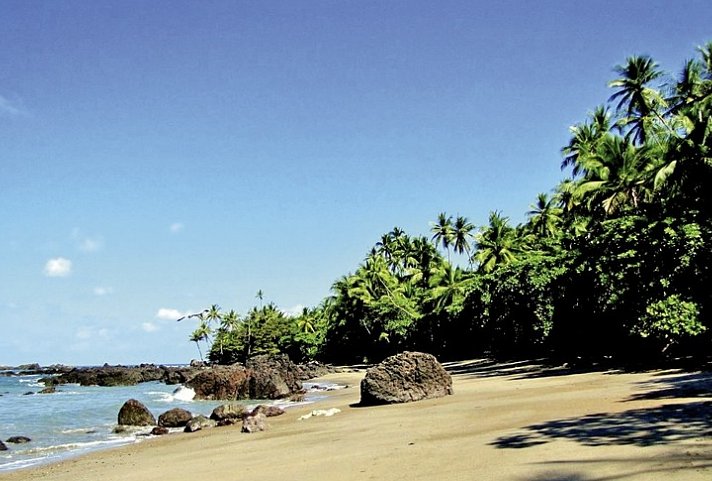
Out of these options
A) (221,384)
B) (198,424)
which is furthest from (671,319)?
(221,384)

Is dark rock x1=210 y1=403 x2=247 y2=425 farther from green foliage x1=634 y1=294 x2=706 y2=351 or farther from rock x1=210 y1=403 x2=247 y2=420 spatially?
green foliage x1=634 y1=294 x2=706 y2=351

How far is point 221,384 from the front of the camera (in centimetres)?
2992

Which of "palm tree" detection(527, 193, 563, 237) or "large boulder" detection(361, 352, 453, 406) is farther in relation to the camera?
"palm tree" detection(527, 193, 563, 237)

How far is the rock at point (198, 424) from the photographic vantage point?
16.6m

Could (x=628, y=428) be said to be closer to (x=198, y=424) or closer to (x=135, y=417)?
(x=198, y=424)

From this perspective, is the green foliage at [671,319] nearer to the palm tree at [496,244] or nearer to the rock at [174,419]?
the rock at [174,419]

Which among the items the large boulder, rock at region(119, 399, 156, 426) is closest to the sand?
the large boulder

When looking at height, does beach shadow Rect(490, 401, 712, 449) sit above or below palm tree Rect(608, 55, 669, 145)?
below

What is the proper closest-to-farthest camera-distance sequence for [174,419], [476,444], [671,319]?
[476,444] < [671,319] < [174,419]

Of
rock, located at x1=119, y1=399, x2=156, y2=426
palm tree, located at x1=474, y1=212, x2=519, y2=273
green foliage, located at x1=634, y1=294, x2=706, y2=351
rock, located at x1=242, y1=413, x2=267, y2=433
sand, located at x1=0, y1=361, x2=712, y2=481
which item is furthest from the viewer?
palm tree, located at x1=474, y1=212, x2=519, y2=273

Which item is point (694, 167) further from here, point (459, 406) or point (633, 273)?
point (459, 406)

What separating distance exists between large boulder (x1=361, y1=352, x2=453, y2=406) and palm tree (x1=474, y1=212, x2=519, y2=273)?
110 ft

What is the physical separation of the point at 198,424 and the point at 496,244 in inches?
1483

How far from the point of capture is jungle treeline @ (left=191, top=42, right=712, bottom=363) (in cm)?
1786
